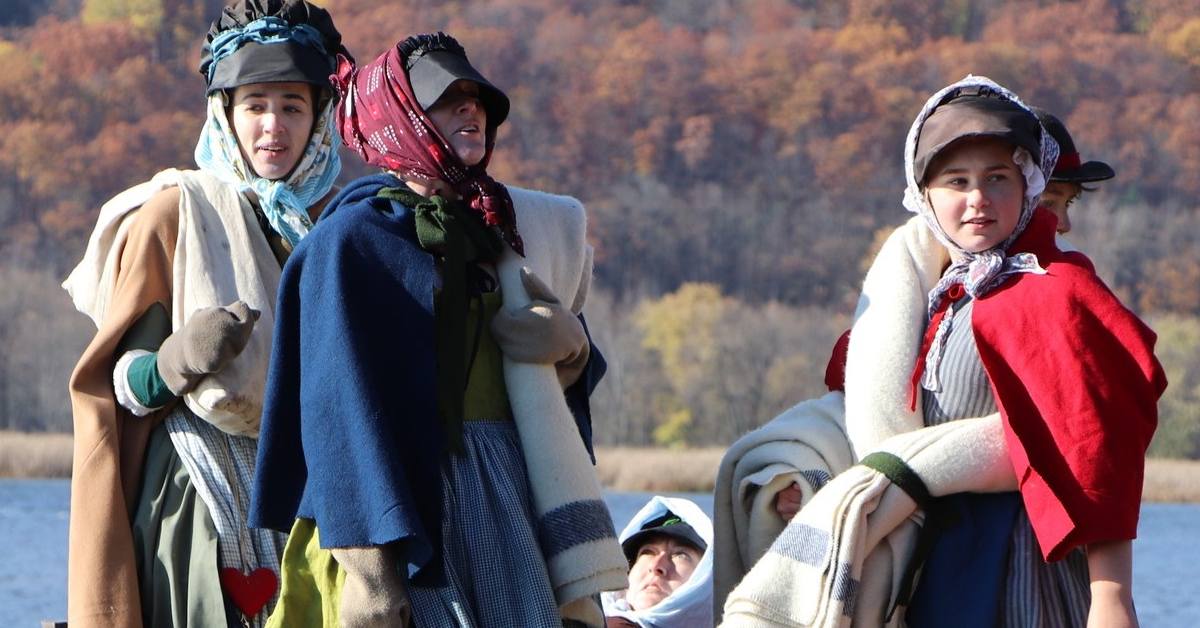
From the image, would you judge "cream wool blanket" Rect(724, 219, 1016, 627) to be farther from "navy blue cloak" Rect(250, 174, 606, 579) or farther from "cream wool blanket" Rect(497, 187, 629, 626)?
"navy blue cloak" Rect(250, 174, 606, 579)

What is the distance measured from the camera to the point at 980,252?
125 inches

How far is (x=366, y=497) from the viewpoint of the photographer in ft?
9.70

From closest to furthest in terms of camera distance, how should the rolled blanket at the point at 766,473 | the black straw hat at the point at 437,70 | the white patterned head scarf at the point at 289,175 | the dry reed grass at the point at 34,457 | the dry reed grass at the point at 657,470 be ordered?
the black straw hat at the point at 437,70
the rolled blanket at the point at 766,473
the white patterned head scarf at the point at 289,175
the dry reed grass at the point at 657,470
the dry reed grass at the point at 34,457

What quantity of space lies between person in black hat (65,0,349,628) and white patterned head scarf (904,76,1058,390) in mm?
1221

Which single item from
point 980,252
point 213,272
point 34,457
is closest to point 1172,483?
point 34,457

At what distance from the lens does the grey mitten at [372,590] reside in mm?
2906

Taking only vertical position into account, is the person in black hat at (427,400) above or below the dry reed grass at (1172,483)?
above

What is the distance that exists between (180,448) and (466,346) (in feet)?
2.86

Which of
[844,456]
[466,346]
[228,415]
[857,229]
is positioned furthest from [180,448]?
[857,229]

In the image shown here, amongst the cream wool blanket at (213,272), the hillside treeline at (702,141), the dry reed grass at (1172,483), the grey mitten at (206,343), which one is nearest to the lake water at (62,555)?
the dry reed grass at (1172,483)

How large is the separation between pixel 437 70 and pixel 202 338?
2.28 feet

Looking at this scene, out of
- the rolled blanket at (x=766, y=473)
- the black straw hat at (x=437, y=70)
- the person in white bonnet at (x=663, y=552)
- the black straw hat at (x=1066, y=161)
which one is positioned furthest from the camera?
the person in white bonnet at (x=663, y=552)

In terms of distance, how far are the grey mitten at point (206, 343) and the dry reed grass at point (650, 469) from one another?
73.0 ft

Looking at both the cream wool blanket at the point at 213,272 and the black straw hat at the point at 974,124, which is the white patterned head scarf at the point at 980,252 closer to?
the black straw hat at the point at 974,124
